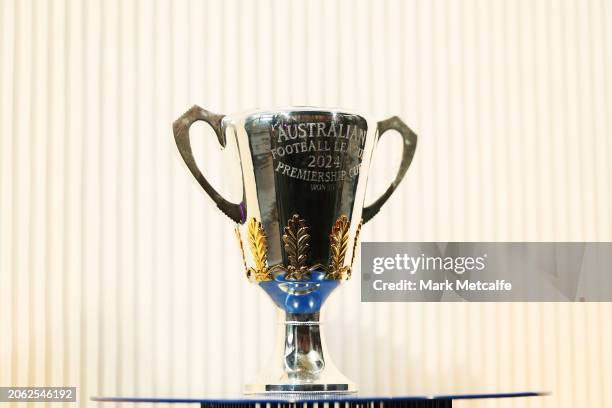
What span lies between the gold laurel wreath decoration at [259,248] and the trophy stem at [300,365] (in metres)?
0.04

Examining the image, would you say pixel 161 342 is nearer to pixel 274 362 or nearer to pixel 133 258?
pixel 133 258

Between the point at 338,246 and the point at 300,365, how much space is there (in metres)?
0.10

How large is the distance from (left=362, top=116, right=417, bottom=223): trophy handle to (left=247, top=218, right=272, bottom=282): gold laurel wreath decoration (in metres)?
0.10

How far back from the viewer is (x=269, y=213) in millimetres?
772

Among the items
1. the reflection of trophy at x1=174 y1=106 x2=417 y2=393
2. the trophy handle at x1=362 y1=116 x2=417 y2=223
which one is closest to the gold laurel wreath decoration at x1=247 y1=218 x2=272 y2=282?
the reflection of trophy at x1=174 y1=106 x2=417 y2=393

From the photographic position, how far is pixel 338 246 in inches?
30.5

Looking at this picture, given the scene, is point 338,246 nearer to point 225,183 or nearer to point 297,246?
point 297,246

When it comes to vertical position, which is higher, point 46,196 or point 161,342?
point 46,196

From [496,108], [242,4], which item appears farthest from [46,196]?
[496,108]

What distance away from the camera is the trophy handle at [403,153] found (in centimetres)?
84

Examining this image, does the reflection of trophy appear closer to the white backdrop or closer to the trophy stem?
the trophy stem

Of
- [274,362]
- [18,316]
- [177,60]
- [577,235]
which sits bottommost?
[274,362]

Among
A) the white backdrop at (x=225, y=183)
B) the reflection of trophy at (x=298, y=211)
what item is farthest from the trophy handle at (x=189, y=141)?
the white backdrop at (x=225, y=183)

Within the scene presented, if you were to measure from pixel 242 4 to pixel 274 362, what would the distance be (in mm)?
913
